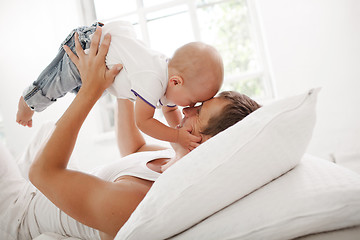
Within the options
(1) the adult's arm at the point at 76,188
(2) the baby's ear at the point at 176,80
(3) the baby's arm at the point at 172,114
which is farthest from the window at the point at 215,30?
(1) the adult's arm at the point at 76,188

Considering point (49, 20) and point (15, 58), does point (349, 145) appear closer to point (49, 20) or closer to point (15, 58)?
point (49, 20)

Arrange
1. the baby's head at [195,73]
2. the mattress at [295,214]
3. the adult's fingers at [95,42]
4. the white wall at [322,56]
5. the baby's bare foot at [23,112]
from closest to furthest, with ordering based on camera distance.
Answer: the mattress at [295,214], the baby's head at [195,73], the adult's fingers at [95,42], the baby's bare foot at [23,112], the white wall at [322,56]

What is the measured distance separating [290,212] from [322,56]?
2730 millimetres

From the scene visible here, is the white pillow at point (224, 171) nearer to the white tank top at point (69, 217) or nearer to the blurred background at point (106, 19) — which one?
the white tank top at point (69, 217)

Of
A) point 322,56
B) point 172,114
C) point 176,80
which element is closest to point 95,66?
point 176,80

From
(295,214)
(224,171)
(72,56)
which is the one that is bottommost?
(295,214)

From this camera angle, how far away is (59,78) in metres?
1.44

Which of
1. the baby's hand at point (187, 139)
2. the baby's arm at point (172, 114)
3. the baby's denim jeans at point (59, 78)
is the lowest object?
the baby's hand at point (187, 139)

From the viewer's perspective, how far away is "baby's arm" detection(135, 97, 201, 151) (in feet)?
4.07

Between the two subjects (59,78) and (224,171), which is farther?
(59,78)

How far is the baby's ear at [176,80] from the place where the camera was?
127 centimetres

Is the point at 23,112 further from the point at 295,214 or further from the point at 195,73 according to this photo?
the point at 295,214

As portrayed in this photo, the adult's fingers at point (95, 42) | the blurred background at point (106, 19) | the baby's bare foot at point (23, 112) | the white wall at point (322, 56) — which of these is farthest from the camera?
the blurred background at point (106, 19)

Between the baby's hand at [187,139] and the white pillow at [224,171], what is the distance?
0.35 meters
